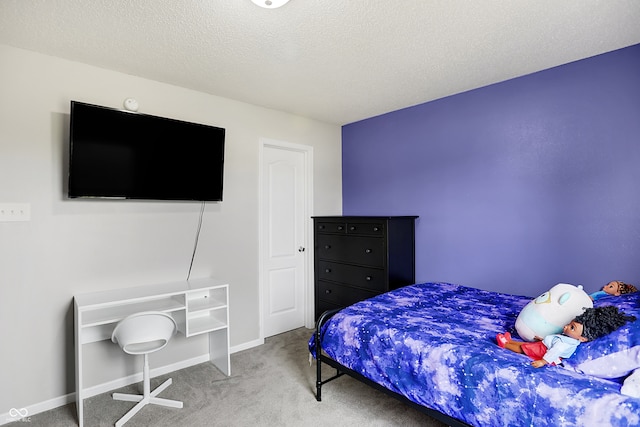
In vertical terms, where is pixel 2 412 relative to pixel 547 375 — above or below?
below

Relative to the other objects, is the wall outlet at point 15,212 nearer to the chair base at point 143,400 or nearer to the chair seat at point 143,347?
the chair seat at point 143,347

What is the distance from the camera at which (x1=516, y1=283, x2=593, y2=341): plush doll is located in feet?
5.91

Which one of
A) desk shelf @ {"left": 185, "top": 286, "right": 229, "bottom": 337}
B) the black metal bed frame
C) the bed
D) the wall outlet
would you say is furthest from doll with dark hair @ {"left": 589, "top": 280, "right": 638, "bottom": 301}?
the wall outlet

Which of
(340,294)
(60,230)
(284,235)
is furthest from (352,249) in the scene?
(60,230)

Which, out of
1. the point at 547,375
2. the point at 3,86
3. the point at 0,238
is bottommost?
the point at 547,375

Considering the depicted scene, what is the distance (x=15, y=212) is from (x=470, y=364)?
3051 millimetres

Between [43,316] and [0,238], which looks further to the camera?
[43,316]

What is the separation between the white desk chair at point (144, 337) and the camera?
2344 millimetres

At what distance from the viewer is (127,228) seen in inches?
112

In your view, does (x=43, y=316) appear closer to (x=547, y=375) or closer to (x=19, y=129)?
(x=19, y=129)

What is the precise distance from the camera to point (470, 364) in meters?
1.70

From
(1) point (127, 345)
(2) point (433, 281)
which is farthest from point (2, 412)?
(2) point (433, 281)

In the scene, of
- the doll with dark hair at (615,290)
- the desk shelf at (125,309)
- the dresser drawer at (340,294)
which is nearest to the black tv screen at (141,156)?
the desk shelf at (125,309)

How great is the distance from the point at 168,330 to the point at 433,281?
2538mm
